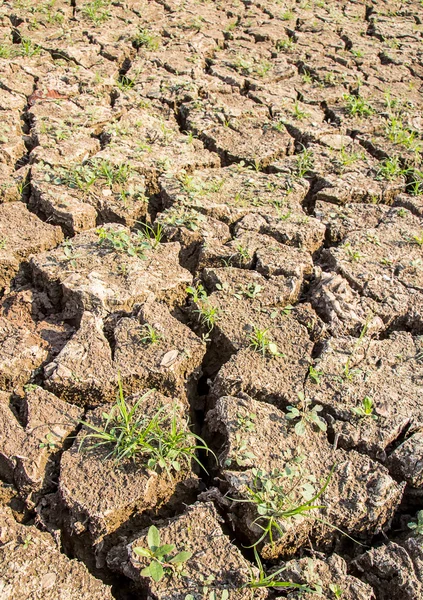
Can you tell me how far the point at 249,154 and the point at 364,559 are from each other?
8.18ft

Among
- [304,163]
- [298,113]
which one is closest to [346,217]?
[304,163]

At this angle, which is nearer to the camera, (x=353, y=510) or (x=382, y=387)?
(x=353, y=510)

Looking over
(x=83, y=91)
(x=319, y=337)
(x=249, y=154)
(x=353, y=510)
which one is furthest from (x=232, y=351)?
(x=83, y=91)

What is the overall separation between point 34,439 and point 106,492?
34 centimetres

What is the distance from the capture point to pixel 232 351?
243 cm

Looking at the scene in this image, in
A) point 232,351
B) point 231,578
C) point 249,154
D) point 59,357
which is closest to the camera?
point 231,578

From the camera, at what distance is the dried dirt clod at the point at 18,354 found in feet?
7.33

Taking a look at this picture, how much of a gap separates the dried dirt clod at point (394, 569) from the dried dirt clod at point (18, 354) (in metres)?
1.38

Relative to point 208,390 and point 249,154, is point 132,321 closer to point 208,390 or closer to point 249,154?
point 208,390

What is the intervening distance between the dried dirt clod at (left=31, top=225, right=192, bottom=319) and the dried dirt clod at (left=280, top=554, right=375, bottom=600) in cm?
126

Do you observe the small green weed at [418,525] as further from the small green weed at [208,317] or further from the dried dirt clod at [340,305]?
the small green weed at [208,317]

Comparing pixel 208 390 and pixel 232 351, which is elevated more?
pixel 232 351

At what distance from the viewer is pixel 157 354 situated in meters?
2.33

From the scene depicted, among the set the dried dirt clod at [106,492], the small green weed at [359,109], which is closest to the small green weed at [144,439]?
the dried dirt clod at [106,492]
